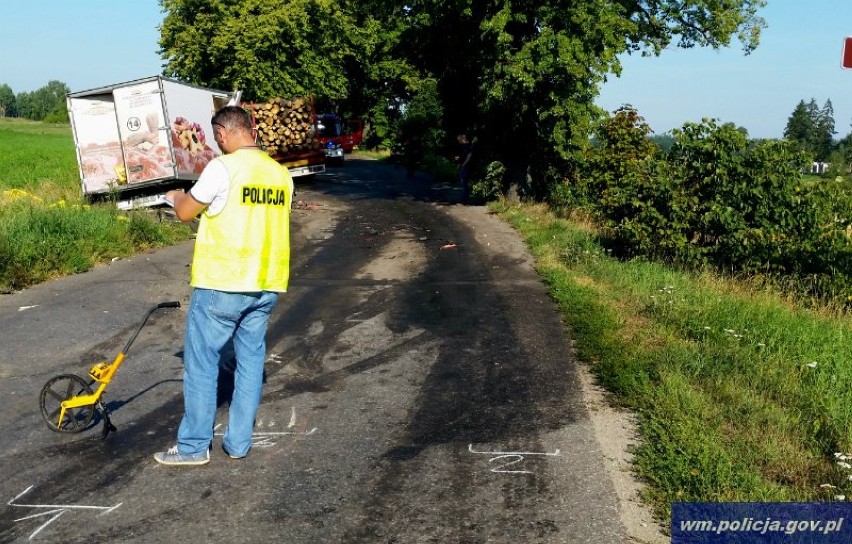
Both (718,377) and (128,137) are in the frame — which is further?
(128,137)

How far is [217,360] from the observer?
5.22 m

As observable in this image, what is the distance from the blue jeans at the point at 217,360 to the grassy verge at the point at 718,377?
2.43 meters

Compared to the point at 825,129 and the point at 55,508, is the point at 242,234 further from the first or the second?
the point at 825,129

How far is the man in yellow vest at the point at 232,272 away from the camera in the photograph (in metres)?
5.01

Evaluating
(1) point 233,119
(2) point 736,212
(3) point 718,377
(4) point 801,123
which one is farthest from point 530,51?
(4) point 801,123

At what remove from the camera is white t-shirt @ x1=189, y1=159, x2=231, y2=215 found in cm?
492

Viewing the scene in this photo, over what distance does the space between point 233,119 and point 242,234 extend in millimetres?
722

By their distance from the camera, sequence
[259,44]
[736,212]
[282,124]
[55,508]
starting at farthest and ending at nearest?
[259,44] → [282,124] → [736,212] → [55,508]

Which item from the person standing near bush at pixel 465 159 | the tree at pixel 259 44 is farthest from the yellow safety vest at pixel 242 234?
the tree at pixel 259 44

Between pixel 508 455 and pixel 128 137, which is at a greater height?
pixel 128 137

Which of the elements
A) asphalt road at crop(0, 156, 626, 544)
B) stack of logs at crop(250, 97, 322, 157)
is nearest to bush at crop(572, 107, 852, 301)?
asphalt road at crop(0, 156, 626, 544)

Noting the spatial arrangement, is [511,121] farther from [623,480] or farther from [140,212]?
[623,480]

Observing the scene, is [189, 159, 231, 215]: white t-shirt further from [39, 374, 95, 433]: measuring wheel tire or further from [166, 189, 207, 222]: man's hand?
[39, 374, 95, 433]: measuring wheel tire

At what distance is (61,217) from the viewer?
13789mm
